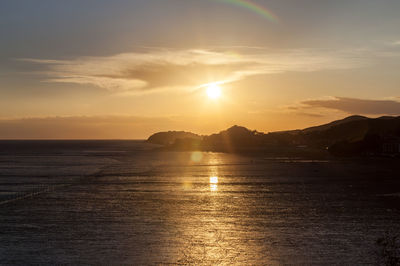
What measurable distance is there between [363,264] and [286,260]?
16.5 feet

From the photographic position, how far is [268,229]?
40281 millimetres

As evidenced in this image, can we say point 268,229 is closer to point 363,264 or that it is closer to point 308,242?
point 308,242

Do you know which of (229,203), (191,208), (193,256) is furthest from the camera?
(229,203)

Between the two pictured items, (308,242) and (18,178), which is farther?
(18,178)

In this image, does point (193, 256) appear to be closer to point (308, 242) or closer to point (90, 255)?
point (90, 255)

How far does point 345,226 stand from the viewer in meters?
41.5

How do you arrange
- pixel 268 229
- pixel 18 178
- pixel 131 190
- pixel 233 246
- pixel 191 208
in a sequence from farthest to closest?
pixel 18 178
pixel 131 190
pixel 191 208
pixel 268 229
pixel 233 246

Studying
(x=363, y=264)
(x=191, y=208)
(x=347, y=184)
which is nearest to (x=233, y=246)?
(x=363, y=264)

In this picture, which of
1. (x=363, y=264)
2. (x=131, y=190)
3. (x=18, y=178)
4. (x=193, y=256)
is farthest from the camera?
(x=18, y=178)

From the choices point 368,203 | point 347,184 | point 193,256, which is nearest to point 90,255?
point 193,256

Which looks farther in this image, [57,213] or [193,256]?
[57,213]

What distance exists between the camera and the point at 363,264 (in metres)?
29.9

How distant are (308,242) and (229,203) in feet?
70.2

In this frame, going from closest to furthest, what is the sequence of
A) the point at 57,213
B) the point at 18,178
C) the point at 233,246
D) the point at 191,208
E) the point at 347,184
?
the point at 233,246 < the point at 57,213 < the point at 191,208 < the point at 347,184 < the point at 18,178
